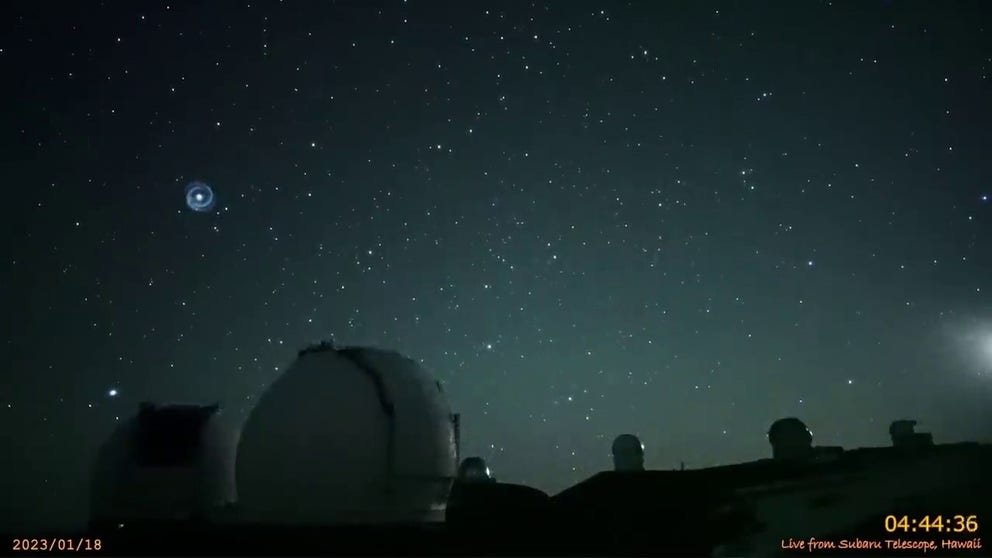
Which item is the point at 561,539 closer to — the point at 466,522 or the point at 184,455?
the point at 466,522

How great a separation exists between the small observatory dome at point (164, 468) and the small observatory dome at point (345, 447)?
15.8ft

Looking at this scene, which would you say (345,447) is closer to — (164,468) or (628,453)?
A: (164,468)

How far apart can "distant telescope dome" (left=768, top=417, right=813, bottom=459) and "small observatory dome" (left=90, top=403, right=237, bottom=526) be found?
58.8 feet

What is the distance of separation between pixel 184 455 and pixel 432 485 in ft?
31.2

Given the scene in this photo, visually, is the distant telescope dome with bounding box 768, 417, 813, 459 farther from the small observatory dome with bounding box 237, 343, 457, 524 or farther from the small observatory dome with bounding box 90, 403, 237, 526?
the small observatory dome with bounding box 90, 403, 237, 526

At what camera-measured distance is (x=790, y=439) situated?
2288 centimetres

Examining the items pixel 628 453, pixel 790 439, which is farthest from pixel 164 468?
pixel 790 439

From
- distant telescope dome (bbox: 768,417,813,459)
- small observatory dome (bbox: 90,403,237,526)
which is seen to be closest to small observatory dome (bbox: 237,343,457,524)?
small observatory dome (bbox: 90,403,237,526)

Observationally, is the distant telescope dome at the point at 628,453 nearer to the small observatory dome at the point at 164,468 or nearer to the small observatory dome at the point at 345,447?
the small observatory dome at the point at 345,447

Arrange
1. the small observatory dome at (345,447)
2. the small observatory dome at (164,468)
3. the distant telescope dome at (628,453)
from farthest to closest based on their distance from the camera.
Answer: the distant telescope dome at (628,453) → the small observatory dome at (164,468) → the small observatory dome at (345,447)

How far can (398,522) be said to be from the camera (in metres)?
18.6

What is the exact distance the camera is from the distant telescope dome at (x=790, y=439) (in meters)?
22.8

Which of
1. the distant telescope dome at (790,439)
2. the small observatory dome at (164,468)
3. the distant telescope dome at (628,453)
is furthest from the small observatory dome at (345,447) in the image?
the distant telescope dome at (790,439)

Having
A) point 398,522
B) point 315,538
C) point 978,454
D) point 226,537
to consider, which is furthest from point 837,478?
point 226,537
